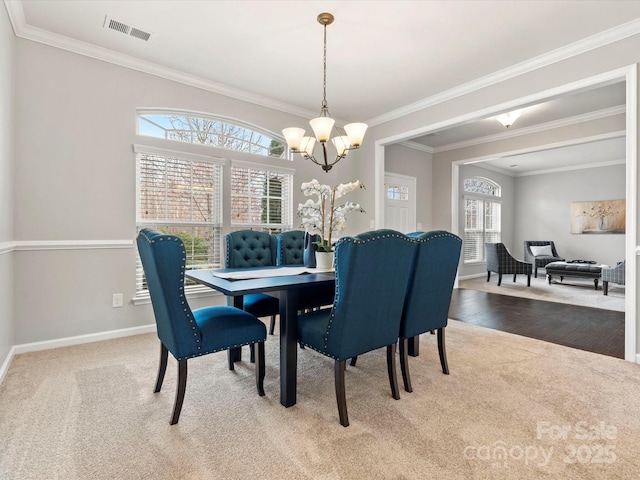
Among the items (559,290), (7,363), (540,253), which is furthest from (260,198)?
(540,253)

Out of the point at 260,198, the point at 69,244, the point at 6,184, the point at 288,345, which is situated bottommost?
the point at 288,345

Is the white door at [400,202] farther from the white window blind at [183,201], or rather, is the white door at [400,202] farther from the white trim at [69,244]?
the white trim at [69,244]

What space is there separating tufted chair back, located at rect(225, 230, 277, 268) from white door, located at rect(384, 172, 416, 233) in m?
3.01

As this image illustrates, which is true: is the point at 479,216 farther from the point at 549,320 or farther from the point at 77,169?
the point at 77,169

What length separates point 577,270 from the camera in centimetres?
645

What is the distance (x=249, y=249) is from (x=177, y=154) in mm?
1382

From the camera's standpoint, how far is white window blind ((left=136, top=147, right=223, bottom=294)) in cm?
350

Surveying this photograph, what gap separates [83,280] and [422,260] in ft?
10.0

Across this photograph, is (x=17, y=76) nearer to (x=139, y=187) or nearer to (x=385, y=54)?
(x=139, y=187)

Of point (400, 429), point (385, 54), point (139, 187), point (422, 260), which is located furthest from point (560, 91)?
point (139, 187)

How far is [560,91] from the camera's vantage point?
3201mm

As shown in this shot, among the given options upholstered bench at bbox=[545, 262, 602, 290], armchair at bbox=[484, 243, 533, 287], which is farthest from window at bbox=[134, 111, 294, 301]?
upholstered bench at bbox=[545, 262, 602, 290]

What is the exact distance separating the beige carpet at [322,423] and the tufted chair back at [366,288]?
0.44m

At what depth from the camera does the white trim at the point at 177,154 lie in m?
3.39
